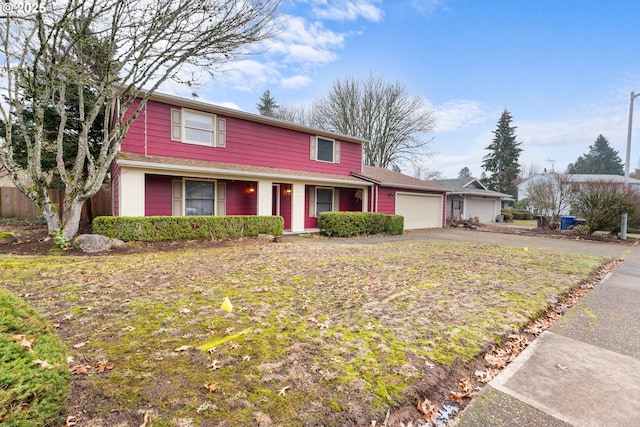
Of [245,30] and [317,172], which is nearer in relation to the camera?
[245,30]

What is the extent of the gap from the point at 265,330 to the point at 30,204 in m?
18.7

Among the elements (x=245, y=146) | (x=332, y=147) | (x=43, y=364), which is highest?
(x=332, y=147)

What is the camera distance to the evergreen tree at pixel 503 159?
3544 cm

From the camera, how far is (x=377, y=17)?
39.5 ft

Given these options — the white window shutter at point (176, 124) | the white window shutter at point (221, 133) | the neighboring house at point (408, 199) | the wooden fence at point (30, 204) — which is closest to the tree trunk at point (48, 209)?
the white window shutter at point (176, 124)

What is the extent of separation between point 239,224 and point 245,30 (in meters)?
5.69

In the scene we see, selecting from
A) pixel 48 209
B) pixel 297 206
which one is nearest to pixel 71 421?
pixel 48 209

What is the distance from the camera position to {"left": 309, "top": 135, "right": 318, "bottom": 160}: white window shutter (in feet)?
44.3

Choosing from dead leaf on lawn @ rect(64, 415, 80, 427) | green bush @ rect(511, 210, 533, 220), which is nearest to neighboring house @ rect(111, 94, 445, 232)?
dead leaf on lawn @ rect(64, 415, 80, 427)

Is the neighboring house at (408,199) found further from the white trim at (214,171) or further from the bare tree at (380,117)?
the bare tree at (380,117)

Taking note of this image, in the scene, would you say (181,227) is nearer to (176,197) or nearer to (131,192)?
(131,192)

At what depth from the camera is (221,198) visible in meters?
11.4

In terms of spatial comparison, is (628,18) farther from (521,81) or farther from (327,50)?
(327,50)

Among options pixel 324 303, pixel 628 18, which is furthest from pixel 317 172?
pixel 628 18
